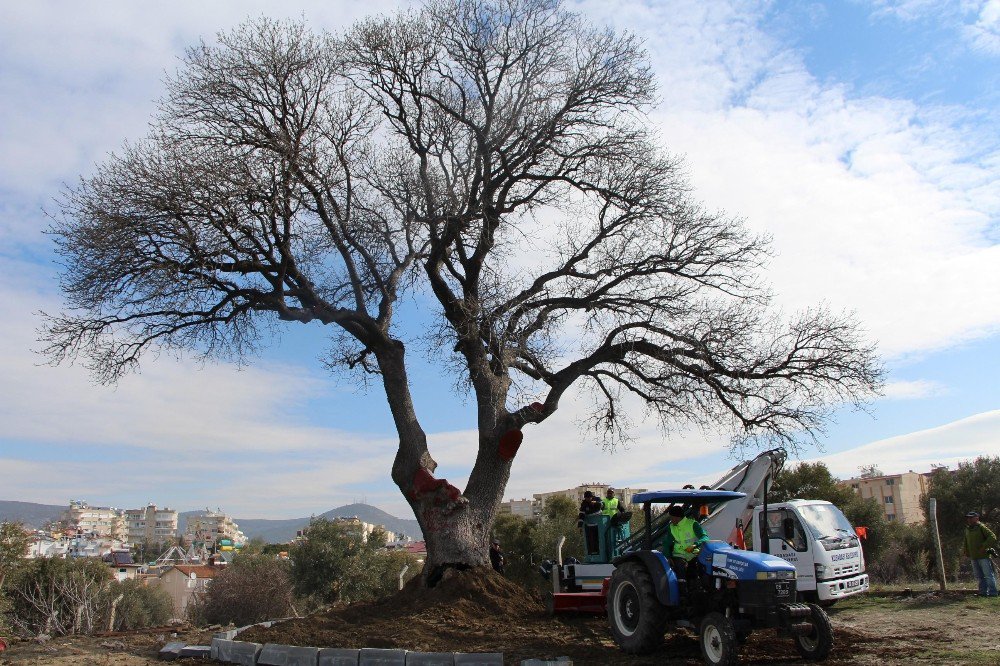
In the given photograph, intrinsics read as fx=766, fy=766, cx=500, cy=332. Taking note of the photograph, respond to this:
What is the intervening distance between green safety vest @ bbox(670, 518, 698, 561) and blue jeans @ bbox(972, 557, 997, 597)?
24.5 feet

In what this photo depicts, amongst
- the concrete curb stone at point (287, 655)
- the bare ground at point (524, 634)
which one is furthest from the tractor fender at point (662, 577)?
the concrete curb stone at point (287, 655)

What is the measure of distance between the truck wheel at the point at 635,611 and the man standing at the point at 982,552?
306 inches

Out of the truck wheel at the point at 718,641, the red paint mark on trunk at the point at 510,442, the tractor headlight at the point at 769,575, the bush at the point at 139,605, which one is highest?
the red paint mark on trunk at the point at 510,442

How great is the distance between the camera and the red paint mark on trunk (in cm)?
1446

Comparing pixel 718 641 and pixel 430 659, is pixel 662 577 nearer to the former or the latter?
pixel 718 641

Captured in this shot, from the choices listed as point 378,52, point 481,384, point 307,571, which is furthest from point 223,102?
point 307,571

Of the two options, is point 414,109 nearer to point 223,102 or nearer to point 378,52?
point 378,52

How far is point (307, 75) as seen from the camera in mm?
15297

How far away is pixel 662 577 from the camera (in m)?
8.95

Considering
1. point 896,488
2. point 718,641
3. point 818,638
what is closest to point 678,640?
point 718,641

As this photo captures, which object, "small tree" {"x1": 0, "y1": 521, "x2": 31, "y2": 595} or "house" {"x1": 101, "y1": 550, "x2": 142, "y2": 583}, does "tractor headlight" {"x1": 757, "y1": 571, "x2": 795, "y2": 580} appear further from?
"house" {"x1": 101, "y1": 550, "x2": 142, "y2": 583}

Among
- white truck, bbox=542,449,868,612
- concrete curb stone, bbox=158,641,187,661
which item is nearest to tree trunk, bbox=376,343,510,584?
white truck, bbox=542,449,868,612

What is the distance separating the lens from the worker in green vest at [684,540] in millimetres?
9078

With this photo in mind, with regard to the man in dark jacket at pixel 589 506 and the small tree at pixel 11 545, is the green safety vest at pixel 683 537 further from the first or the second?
the small tree at pixel 11 545
